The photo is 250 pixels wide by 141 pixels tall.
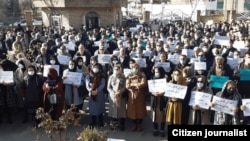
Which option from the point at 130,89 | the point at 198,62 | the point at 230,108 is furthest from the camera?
the point at 198,62

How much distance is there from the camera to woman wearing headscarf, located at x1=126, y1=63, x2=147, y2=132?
25.3ft

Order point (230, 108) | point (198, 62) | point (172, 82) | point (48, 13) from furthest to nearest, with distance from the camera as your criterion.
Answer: point (48, 13)
point (198, 62)
point (172, 82)
point (230, 108)

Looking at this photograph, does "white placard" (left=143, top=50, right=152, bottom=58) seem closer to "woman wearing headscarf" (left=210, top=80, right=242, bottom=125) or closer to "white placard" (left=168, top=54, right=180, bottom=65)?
"white placard" (left=168, top=54, right=180, bottom=65)

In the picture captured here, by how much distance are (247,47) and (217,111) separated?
5.80m

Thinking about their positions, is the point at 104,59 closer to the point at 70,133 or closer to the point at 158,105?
the point at 70,133

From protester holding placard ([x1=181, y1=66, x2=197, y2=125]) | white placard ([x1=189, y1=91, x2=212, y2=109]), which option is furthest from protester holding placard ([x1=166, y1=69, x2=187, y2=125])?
white placard ([x1=189, y1=91, x2=212, y2=109])

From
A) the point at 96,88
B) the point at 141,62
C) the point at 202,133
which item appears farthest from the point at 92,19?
the point at 202,133

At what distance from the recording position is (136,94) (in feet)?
25.4

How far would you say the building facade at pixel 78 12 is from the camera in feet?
108

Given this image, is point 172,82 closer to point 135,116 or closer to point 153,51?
point 135,116

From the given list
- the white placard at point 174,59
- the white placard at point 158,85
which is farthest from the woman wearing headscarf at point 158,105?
the white placard at point 174,59

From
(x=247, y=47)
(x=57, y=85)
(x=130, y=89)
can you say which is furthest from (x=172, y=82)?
(x=247, y=47)

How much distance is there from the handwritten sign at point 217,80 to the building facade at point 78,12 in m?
26.4

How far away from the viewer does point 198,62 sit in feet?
29.5
